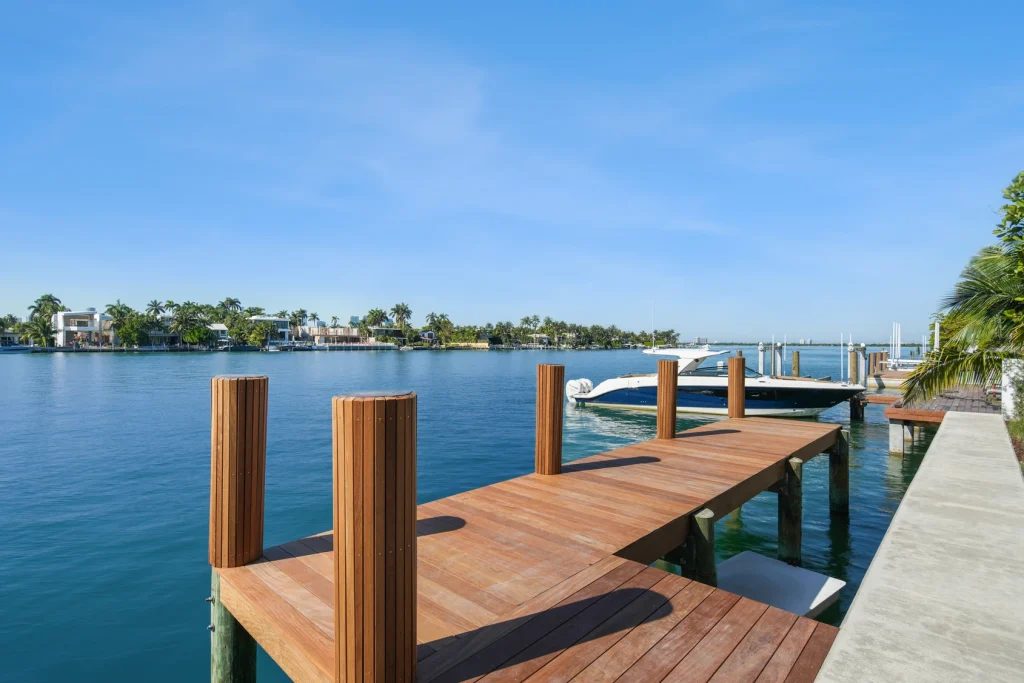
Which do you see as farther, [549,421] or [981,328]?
[981,328]

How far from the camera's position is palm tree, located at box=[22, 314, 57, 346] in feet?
364

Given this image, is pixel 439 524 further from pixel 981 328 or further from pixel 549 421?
pixel 981 328

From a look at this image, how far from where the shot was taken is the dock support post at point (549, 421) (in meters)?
6.73

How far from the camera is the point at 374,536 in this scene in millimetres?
2475

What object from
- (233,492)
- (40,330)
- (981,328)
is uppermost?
(40,330)

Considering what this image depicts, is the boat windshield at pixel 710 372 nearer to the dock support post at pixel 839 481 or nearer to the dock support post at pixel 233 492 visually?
the dock support post at pixel 839 481

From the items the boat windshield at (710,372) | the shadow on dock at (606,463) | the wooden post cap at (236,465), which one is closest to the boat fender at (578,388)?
the boat windshield at (710,372)

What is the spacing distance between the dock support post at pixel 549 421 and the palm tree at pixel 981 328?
9.08 metres

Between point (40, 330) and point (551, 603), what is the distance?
14612 centimetres

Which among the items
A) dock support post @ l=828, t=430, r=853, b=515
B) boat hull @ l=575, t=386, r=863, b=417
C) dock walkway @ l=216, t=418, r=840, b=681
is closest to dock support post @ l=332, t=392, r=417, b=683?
dock walkway @ l=216, t=418, r=840, b=681

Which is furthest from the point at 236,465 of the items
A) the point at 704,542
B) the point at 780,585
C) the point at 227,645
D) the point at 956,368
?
the point at 956,368

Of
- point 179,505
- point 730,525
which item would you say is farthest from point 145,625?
point 730,525

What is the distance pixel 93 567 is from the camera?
28.6ft

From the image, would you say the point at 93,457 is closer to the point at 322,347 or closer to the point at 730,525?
the point at 730,525
